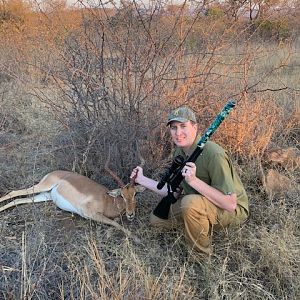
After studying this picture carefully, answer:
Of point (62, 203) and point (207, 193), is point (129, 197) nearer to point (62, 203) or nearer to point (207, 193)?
point (62, 203)

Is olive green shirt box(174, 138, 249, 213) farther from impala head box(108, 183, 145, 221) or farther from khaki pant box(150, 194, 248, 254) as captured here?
impala head box(108, 183, 145, 221)

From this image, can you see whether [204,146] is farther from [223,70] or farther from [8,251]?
[223,70]

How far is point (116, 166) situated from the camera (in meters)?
4.99

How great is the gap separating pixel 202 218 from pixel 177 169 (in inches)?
17.9

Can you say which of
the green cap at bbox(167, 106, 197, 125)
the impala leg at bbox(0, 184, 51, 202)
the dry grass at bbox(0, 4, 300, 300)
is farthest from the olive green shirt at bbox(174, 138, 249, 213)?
the impala leg at bbox(0, 184, 51, 202)

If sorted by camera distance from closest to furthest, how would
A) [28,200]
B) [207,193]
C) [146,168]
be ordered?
[207,193] → [28,200] → [146,168]

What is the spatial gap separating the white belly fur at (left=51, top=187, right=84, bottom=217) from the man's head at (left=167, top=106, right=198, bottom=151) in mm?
1432

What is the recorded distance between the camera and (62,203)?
4516 millimetres

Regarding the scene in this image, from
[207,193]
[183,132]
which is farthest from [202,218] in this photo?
[183,132]

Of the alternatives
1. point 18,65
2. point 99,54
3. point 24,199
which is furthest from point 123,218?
point 18,65

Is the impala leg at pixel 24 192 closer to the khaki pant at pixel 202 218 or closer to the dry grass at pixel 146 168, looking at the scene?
the dry grass at pixel 146 168

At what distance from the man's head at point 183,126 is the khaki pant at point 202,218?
471mm

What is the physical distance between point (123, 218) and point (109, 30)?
1986 millimetres

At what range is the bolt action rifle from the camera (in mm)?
3256
